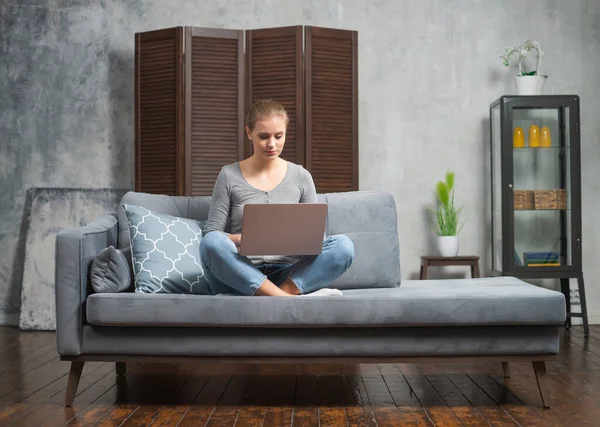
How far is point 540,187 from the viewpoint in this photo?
480 centimetres

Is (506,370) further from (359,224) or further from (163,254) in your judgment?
(163,254)

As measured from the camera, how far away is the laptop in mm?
2623

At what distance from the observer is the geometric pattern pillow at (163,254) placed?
2.97m

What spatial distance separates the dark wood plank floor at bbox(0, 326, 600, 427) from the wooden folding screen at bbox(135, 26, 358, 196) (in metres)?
1.46

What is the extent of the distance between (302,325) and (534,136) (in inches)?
110

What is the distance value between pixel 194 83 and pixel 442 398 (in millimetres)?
2665

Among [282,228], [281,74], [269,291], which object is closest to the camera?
[282,228]

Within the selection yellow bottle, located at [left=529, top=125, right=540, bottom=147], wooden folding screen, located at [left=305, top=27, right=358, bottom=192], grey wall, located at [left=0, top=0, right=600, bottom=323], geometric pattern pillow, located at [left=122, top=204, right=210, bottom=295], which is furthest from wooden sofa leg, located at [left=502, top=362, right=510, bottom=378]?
yellow bottle, located at [left=529, top=125, right=540, bottom=147]

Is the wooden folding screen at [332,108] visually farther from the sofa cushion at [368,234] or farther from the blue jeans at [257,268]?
the blue jeans at [257,268]

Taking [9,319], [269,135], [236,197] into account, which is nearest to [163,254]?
[236,197]

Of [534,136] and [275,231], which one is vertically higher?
[534,136]

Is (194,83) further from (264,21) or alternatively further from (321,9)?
(321,9)

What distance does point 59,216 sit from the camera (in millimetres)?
5117

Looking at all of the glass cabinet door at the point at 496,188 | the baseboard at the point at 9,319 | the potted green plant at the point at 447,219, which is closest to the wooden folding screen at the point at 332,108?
the potted green plant at the point at 447,219
